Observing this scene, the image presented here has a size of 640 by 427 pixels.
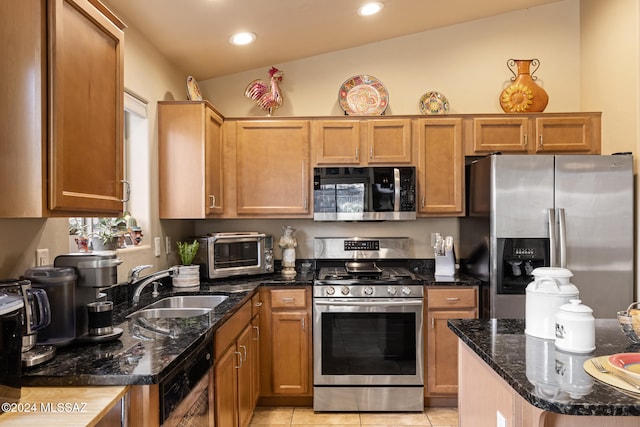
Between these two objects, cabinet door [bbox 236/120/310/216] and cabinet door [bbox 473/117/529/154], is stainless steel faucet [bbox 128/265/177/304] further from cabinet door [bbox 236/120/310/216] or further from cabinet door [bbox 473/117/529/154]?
cabinet door [bbox 473/117/529/154]

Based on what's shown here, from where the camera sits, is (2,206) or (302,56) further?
(302,56)

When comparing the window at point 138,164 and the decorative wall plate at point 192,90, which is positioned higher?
the decorative wall plate at point 192,90

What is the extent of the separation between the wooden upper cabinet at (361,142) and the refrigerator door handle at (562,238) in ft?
3.68

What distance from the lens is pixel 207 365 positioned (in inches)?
71.2

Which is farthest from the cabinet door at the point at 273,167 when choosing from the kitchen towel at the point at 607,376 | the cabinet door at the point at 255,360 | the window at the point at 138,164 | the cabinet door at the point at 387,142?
the kitchen towel at the point at 607,376

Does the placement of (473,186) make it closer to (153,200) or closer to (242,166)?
(242,166)

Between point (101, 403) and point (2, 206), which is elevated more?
point (2, 206)

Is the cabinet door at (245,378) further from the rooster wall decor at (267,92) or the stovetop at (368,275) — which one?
the rooster wall decor at (267,92)

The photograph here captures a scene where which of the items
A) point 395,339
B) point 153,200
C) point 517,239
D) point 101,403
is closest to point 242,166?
point 153,200

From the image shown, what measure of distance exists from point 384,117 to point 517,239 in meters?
1.33

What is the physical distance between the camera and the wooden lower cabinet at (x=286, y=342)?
3.04 metres

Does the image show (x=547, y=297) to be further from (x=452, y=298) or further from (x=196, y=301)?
(x=196, y=301)

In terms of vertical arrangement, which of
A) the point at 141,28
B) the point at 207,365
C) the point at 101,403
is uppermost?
the point at 141,28

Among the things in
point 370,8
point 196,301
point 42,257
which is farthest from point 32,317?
point 370,8
